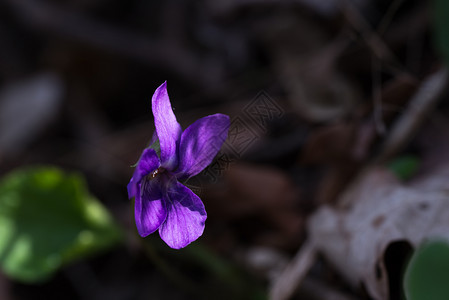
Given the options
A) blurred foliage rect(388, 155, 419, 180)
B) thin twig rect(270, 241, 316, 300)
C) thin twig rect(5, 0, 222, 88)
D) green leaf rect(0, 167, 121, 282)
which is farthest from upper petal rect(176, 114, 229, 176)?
thin twig rect(5, 0, 222, 88)

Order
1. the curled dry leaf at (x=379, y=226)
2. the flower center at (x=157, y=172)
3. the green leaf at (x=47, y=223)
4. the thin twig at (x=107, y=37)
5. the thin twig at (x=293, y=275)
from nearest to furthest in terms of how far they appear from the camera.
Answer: the flower center at (x=157, y=172) → the curled dry leaf at (x=379, y=226) → the thin twig at (x=293, y=275) → the green leaf at (x=47, y=223) → the thin twig at (x=107, y=37)

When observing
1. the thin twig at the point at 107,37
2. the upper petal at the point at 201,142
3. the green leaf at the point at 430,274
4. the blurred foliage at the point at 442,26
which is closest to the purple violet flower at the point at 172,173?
the upper petal at the point at 201,142

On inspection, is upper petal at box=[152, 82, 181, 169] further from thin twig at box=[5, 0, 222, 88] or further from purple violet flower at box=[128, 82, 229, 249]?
thin twig at box=[5, 0, 222, 88]

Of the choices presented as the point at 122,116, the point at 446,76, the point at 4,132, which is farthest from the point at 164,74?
A: the point at 446,76

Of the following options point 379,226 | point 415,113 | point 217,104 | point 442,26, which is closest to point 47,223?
point 217,104

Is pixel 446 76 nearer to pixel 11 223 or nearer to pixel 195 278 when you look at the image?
pixel 195 278

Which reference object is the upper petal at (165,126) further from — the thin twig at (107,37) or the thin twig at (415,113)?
the thin twig at (107,37)
